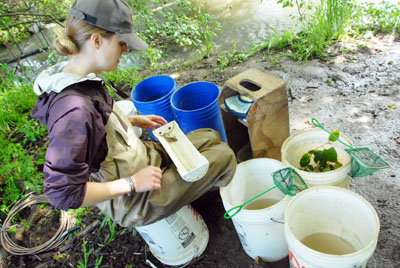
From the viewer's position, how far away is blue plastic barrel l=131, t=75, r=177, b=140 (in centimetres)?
294

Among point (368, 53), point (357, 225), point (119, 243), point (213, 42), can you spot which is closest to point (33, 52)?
point (213, 42)

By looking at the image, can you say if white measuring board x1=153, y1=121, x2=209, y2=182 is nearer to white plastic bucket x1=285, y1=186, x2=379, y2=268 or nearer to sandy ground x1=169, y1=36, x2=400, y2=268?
white plastic bucket x1=285, y1=186, x2=379, y2=268

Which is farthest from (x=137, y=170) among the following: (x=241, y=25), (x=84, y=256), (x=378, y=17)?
(x=241, y=25)

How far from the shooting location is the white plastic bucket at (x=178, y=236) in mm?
1961

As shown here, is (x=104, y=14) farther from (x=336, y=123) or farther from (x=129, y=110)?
(x=336, y=123)

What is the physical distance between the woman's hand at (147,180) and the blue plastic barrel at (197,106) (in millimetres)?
986

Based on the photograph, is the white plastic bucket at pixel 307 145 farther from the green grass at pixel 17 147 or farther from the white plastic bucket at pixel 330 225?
the green grass at pixel 17 147

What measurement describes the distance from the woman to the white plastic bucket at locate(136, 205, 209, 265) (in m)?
0.19

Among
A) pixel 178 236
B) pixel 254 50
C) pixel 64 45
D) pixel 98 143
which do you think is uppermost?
pixel 64 45

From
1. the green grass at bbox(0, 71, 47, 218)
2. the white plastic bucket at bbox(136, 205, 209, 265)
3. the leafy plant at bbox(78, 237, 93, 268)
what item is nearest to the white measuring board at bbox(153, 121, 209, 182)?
the white plastic bucket at bbox(136, 205, 209, 265)

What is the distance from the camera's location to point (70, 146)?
51.6 inches

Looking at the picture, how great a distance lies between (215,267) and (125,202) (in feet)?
3.21

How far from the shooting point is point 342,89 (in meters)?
3.42

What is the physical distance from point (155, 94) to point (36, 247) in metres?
1.98
